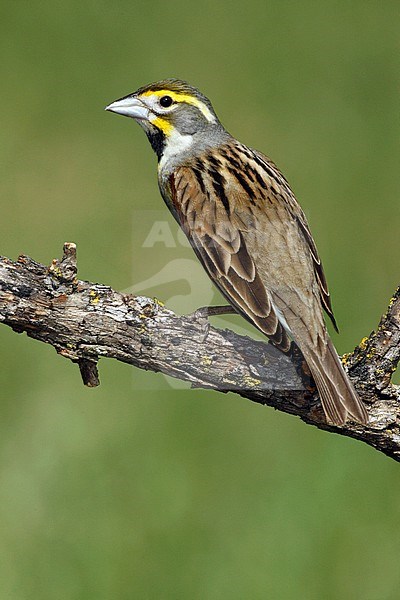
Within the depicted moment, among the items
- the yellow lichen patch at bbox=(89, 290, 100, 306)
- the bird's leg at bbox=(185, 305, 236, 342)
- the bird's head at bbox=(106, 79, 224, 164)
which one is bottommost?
the yellow lichen patch at bbox=(89, 290, 100, 306)

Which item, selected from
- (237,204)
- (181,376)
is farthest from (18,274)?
(237,204)

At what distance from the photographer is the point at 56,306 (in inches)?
137

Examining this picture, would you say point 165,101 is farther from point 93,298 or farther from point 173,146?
point 93,298

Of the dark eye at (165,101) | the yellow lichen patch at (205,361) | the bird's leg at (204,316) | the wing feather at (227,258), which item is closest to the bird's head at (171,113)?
the dark eye at (165,101)

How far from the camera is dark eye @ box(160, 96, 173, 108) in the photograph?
428 centimetres

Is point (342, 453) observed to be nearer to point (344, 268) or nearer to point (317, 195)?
point (344, 268)

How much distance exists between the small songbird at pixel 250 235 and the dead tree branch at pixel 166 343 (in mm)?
82

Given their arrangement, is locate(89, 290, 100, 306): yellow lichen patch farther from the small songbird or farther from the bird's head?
the bird's head

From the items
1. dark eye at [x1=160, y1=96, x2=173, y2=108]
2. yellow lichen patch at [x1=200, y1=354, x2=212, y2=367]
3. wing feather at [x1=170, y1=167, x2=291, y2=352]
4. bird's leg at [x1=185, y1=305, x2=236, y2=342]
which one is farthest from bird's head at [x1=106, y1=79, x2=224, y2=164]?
yellow lichen patch at [x1=200, y1=354, x2=212, y2=367]

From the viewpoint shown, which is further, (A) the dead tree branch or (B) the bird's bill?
(B) the bird's bill

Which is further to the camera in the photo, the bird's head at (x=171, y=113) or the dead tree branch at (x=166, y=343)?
the bird's head at (x=171, y=113)

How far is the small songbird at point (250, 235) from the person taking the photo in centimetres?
369

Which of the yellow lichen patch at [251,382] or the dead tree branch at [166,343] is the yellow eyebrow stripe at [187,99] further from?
the yellow lichen patch at [251,382]

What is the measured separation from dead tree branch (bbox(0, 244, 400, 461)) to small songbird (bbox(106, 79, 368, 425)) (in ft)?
0.27
